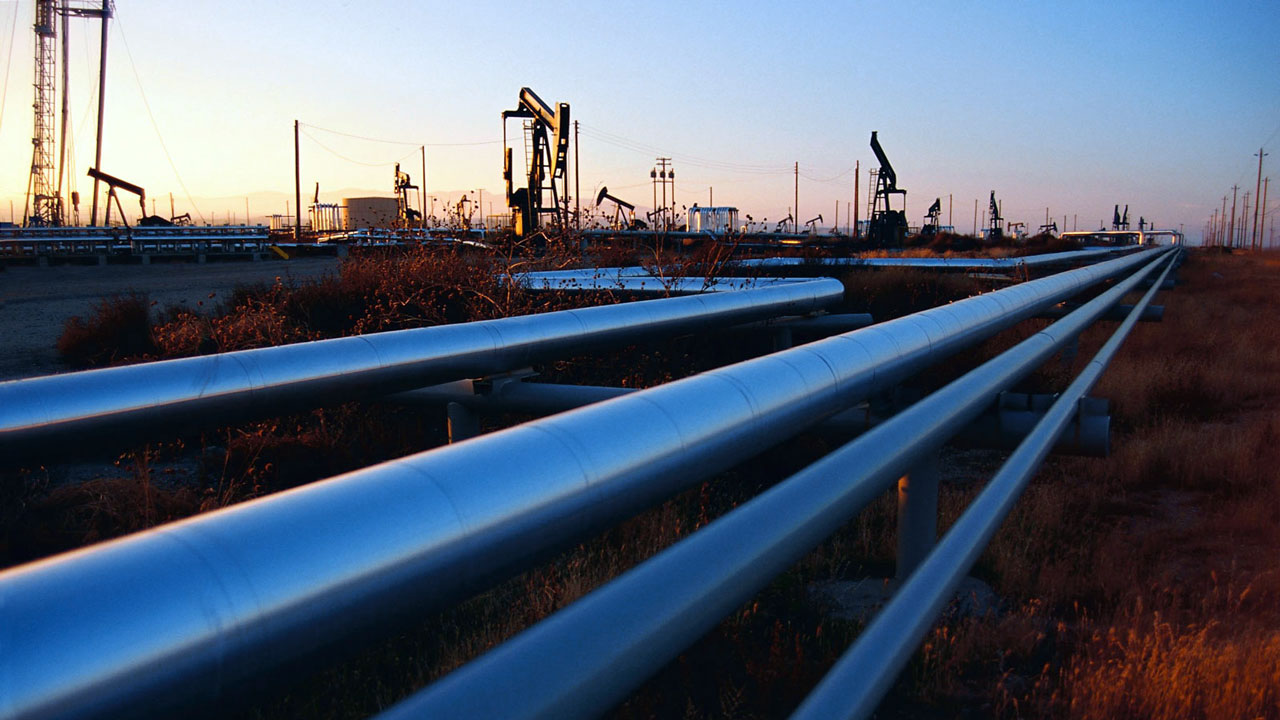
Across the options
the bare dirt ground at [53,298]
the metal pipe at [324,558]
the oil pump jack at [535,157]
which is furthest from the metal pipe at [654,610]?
the oil pump jack at [535,157]

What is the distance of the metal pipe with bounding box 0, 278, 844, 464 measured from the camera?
1679 millimetres

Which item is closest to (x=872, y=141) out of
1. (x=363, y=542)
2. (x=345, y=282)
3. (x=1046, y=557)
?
(x=345, y=282)

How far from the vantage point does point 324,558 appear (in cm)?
90

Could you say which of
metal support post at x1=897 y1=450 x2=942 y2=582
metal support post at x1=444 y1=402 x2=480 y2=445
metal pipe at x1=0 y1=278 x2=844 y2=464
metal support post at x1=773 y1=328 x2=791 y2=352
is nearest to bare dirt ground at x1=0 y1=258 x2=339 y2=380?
metal support post at x1=444 y1=402 x2=480 y2=445

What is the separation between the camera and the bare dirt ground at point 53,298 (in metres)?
8.05

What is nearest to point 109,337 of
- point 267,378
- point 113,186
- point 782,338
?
point 782,338

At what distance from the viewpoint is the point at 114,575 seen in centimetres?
76

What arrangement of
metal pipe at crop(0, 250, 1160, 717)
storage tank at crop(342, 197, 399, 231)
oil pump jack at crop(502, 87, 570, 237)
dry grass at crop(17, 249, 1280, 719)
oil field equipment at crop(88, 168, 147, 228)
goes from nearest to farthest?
1. metal pipe at crop(0, 250, 1160, 717)
2. dry grass at crop(17, 249, 1280, 719)
3. oil pump jack at crop(502, 87, 570, 237)
4. oil field equipment at crop(88, 168, 147, 228)
5. storage tank at crop(342, 197, 399, 231)

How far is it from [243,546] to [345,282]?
8749mm

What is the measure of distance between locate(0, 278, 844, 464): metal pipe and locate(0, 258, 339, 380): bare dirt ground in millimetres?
3611

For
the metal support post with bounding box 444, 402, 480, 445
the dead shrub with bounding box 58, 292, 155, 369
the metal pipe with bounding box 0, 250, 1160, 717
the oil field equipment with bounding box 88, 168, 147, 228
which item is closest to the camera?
the metal pipe with bounding box 0, 250, 1160, 717

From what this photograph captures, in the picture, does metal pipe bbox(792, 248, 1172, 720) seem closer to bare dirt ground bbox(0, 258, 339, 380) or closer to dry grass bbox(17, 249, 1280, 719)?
dry grass bbox(17, 249, 1280, 719)

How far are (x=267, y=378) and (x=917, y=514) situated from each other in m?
1.76

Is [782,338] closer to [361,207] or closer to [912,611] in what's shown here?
[912,611]
